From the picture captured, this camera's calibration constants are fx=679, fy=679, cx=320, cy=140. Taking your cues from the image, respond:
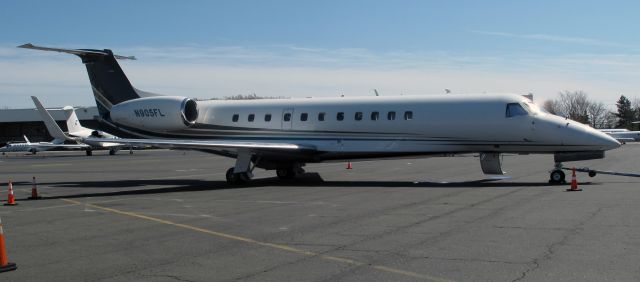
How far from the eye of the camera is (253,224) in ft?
38.4

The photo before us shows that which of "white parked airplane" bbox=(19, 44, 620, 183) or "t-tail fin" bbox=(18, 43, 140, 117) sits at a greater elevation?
"t-tail fin" bbox=(18, 43, 140, 117)

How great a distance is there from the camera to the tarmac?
7.57m

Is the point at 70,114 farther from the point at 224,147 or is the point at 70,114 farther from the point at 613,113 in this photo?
the point at 613,113

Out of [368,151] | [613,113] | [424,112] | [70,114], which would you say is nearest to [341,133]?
[368,151]

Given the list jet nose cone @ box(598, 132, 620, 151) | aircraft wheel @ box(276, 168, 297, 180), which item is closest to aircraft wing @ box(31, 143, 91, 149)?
aircraft wheel @ box(276, 168, 297, 180)

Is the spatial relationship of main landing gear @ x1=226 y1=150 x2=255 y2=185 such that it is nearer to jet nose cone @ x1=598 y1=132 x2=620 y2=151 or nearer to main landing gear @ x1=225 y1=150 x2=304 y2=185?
main landing gear @ x1=225 y1=150 x2=304 y2=185

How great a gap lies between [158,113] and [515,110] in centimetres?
1249

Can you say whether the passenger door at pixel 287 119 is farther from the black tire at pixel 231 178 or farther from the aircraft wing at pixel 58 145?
the aircraft wing at pixel 58 145

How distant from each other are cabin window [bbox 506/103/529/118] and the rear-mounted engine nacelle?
443 inches

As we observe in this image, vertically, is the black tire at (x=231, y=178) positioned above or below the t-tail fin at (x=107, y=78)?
below

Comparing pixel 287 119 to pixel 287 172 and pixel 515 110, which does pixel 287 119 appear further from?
pixel 515 110

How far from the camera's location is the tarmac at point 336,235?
7.57m

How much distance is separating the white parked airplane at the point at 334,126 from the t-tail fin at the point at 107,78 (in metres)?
0.04

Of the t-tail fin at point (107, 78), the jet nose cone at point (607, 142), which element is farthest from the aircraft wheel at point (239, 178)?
the jet nose cone at point (607, 142)
